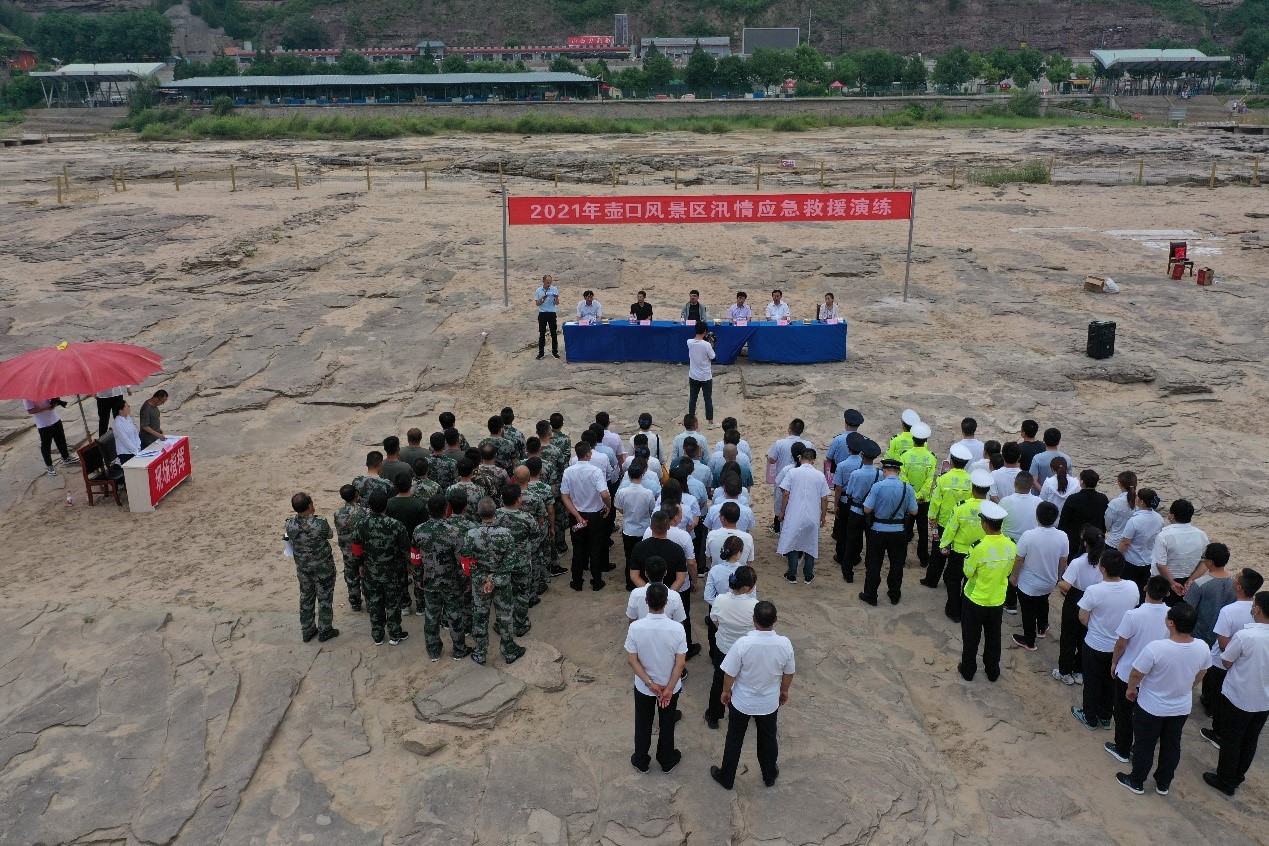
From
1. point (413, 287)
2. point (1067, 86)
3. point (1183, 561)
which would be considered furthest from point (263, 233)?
point (1067, 86)

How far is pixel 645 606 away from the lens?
624 centimetres

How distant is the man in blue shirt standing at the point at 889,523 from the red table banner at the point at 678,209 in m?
10.2

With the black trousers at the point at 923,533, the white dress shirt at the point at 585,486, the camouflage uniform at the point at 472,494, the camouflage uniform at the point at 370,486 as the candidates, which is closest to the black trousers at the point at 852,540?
the black trousers at the point at 923,533

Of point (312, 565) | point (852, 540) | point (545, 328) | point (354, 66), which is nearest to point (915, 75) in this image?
point (354, 66)

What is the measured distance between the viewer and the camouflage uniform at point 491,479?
8.52m

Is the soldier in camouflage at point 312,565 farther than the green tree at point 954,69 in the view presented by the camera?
No

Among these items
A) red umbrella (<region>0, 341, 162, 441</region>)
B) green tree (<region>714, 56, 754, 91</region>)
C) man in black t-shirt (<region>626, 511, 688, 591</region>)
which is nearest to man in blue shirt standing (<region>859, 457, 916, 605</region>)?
man in black t-shirt (<region>626, 511, 688, 591</region>)

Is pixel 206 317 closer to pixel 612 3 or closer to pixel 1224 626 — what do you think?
pixel 1224 626

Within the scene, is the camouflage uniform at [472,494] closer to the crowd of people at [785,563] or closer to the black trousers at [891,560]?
the crowd of people at [785,563]

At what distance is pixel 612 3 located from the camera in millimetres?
116750

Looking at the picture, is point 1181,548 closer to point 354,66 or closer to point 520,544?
point 520,544

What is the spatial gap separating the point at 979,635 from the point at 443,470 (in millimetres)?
5249

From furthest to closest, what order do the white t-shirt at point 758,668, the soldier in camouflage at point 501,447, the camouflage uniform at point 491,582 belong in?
the soldier in camouflage at point 501,447 → the camouflage uniform at point 491,582 → the white t-shirt at point 758,668

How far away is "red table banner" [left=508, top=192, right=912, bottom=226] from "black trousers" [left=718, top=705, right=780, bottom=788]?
13036 millimetres
